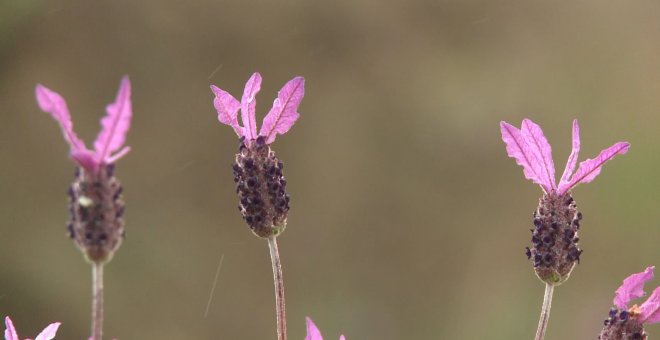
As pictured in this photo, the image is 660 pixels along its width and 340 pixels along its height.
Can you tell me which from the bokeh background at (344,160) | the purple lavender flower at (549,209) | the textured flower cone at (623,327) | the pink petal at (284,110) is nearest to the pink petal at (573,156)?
the purple lavender flower at (549,209)

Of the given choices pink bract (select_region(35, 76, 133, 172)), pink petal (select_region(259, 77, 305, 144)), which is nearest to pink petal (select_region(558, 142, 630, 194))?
pink petal (select_region(259, 77, 305, 144))

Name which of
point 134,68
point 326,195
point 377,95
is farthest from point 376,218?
point 134,68

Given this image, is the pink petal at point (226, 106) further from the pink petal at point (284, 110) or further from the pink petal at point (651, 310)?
the pink petal at point (651, 310)

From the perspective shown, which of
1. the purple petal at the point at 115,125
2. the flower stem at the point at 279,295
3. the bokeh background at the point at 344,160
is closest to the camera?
the purple petal at the point at 115,125

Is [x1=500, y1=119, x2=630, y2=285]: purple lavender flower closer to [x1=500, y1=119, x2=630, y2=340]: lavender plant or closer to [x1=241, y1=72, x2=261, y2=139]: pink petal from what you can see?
[x1=500, y1=119, x2=630, y2=340]: lavender plant

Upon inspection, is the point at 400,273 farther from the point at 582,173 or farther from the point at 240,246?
the point at 582,173

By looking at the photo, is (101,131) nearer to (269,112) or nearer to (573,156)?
(269,112)
